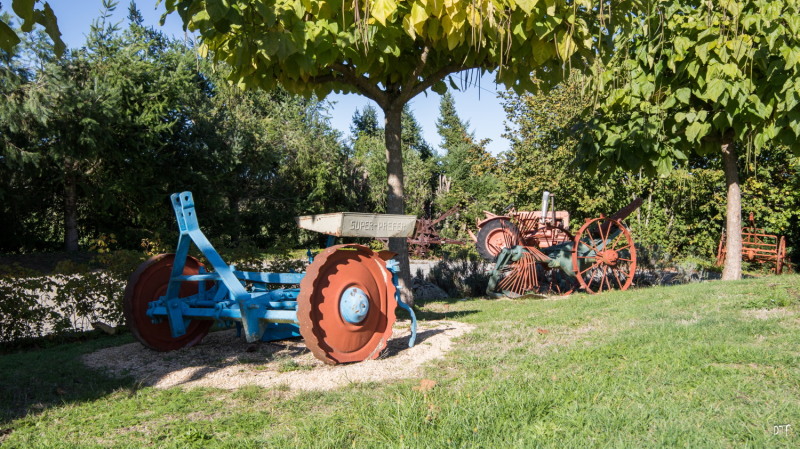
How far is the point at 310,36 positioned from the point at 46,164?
12.1 meters

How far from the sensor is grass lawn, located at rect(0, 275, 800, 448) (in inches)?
108

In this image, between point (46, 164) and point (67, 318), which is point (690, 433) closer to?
point (67, 318)

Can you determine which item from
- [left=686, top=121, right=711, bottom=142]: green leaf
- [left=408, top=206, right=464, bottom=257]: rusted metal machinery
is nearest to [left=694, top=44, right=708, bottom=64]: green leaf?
[left=686, top=121, right=711, bottom=142]: green leaf

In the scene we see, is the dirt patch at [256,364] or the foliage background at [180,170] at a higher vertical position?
the foliage background at [180,170]

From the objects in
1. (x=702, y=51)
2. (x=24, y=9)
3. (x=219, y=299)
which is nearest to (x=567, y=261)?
(x=702, y=51)

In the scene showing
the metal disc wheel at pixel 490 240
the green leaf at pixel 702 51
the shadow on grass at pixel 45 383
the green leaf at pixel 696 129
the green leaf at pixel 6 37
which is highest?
the green leaf at pixel 702 51

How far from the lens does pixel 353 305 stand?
442cm

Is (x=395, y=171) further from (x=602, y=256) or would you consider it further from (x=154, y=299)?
(x=602, y=256)

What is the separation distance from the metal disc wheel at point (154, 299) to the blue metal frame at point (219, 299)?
0.34ft

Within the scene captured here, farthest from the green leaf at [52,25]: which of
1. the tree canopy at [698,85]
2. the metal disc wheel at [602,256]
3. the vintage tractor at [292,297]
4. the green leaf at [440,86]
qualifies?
the metal disc wheel at [602,256]

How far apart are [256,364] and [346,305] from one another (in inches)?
35.5

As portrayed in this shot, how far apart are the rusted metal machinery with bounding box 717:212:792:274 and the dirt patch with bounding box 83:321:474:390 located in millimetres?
10782

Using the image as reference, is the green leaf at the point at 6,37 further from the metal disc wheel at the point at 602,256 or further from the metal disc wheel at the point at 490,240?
the metal disc wheel at the point at 490,240

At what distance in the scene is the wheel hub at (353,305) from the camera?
4.40 meters
